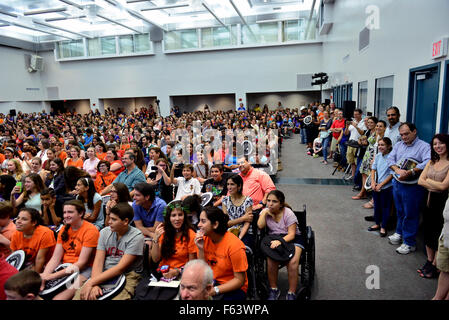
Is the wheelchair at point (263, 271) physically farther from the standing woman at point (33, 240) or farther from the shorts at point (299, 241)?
the standing woman at point (33, 240)

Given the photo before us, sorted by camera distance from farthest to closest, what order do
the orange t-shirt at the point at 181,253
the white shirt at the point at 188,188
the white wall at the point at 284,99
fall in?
the white wall at the point at 284,99
the white shirt at the point at 188,188
the orange t-shirt at the point at 181,253

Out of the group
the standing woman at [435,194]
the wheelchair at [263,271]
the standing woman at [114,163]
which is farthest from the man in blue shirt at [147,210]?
the standing woman at [435,194]

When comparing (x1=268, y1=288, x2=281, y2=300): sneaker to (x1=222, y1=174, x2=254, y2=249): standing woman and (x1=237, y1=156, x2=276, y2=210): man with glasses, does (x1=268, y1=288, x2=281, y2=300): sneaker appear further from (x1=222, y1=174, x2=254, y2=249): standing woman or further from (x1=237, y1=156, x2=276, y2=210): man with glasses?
(x1=237, y1=156, x2=276, y2=210): man with glasses

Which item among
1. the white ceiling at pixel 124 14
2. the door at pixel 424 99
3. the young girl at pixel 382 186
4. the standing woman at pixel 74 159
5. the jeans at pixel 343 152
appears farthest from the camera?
the white ceiling at pixel 124 14

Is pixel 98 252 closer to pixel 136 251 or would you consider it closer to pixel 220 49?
pixel 136 251

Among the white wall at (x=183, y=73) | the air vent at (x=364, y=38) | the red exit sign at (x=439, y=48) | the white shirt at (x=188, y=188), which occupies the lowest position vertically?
the white shirt at (x=188, y=188)

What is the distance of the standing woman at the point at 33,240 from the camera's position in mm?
2803

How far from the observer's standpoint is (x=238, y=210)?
3.40 meters

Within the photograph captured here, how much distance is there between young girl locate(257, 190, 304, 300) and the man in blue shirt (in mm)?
1143

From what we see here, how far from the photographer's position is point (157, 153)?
5.38 meters

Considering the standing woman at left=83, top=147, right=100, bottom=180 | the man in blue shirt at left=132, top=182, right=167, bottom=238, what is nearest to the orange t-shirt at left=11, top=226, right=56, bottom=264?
the man in blue shirt at left=132, top=182, right=167, bottom=238

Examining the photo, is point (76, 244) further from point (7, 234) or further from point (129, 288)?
point (7, 234)

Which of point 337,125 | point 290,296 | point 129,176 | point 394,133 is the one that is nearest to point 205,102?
point 337,125

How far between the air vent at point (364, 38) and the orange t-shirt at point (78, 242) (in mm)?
7294
